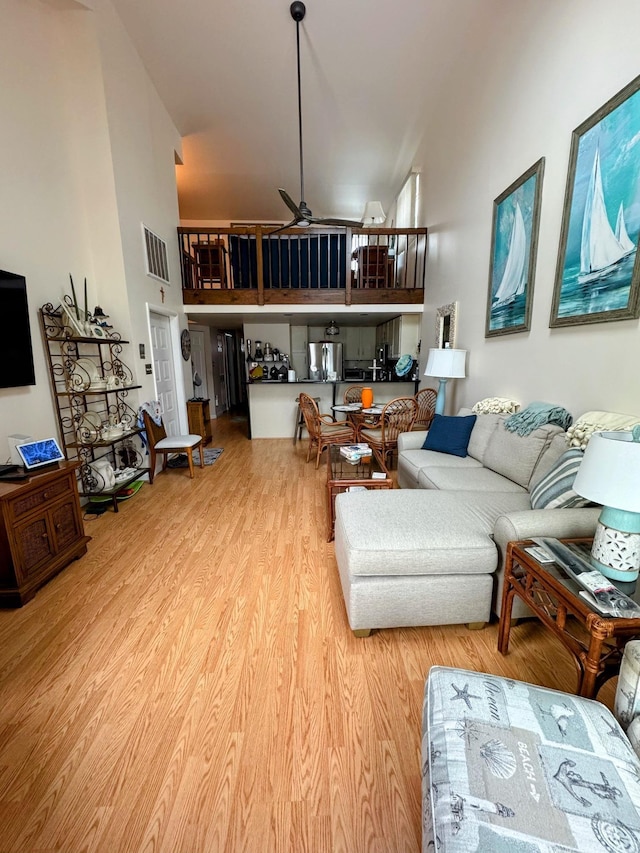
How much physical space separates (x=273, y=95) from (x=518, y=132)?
133 inches

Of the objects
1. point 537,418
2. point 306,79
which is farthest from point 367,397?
point 306,79

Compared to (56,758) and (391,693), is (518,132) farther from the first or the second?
(56,758)

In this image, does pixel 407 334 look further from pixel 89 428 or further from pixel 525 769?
pixel 525 769

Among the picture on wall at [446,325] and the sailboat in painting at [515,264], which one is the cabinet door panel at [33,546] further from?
the picture on wall at [446,325]

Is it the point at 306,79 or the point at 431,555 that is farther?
the point at 306,79

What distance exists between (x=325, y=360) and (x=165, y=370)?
10.9 feet

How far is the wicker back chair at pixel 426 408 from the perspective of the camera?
4242 millimetres

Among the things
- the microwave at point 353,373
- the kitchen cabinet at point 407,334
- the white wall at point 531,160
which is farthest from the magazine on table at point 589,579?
the microwave at point 353,373

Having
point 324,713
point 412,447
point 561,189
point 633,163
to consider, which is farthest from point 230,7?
point 324,713

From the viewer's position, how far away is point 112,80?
10.6 feet

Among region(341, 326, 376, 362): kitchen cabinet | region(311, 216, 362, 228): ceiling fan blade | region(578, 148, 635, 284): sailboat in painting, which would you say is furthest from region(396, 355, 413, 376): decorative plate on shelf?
region(578, 148, 635, 284): sailboat in painting

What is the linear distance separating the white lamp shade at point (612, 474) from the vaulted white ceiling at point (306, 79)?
4165mm

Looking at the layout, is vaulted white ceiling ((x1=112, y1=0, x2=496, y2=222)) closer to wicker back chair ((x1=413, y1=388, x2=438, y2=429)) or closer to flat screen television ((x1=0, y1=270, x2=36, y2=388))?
flat screen television ((x1=0, y1=270, x2=36, y2=388))

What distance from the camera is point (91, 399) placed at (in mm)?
3320
